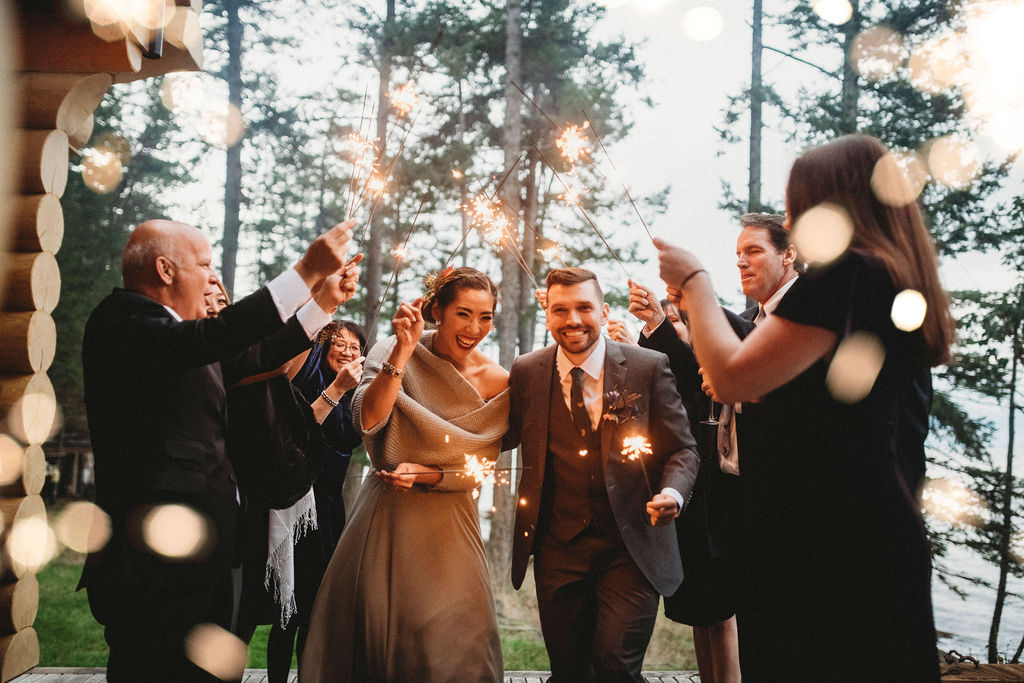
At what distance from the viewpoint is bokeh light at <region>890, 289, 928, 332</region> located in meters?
1.71

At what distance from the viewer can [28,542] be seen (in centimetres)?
377

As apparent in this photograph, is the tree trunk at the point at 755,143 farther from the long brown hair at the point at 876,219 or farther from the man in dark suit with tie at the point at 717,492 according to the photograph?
the long brown hair at the point at 876,219

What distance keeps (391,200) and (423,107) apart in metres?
1.60

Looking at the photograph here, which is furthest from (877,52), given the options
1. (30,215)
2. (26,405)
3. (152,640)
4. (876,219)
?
(152,640)

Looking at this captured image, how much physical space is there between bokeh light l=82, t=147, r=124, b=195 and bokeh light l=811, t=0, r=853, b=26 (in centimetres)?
1135

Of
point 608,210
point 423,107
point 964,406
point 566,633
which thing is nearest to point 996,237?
point 964,406

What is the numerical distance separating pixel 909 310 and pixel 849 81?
8.13 meters

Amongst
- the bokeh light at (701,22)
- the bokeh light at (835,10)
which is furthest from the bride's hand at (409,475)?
the bokeh light at (701,22)

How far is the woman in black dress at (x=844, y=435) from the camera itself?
1682 millimetres

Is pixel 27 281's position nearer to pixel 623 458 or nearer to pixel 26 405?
pixel 26 405

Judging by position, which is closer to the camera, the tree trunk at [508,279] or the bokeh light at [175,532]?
the bokeh light at [175,532]

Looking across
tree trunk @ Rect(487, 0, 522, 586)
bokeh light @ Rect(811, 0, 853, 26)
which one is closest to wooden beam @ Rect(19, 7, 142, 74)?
tree trunk @ Rect(487, 0, 522, 586)

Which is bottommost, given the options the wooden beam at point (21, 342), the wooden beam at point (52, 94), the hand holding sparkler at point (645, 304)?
the wooden beam at point (21, 342)

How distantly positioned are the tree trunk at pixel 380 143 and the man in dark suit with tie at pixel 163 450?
759 cm
